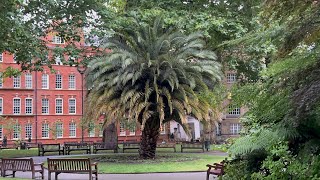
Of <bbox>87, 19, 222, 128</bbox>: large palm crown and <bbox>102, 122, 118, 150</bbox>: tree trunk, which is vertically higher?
<bbox>87, 19, 222, 128</bbox>: large palm crown

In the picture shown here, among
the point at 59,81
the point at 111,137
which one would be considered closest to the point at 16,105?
the point at 59,81

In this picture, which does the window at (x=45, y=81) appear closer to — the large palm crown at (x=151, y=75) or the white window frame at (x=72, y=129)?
the white window frame at (x=72, y=129)

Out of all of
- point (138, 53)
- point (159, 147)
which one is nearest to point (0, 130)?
point (159, 147)

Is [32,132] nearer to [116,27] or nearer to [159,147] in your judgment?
[159,147]

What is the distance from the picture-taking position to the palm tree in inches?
807

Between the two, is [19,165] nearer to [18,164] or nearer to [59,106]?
[18,164]

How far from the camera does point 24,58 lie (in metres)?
17.0

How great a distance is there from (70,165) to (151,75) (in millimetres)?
7827

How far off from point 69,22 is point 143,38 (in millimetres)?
4820

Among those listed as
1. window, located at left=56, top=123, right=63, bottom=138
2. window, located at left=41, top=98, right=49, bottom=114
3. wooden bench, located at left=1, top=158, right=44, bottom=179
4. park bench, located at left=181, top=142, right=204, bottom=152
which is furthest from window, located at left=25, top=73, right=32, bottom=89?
wooden bench, located at left=1, top=158, right=44, bottom=179

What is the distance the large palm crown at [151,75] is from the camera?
2050 centimetres

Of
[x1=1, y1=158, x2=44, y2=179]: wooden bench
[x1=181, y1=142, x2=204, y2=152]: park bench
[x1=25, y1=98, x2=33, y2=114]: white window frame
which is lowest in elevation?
[x1=181, y1=142, x2=204, y2=152]: park bench

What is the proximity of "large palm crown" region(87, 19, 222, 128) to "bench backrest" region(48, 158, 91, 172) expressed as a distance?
19.0 feet

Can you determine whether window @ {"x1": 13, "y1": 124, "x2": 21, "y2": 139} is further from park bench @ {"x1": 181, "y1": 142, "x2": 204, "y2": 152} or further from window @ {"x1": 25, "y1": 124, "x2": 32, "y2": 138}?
park bench @ {"x1": 181, "y1": 142, "x2": 204, "y2": 152}
